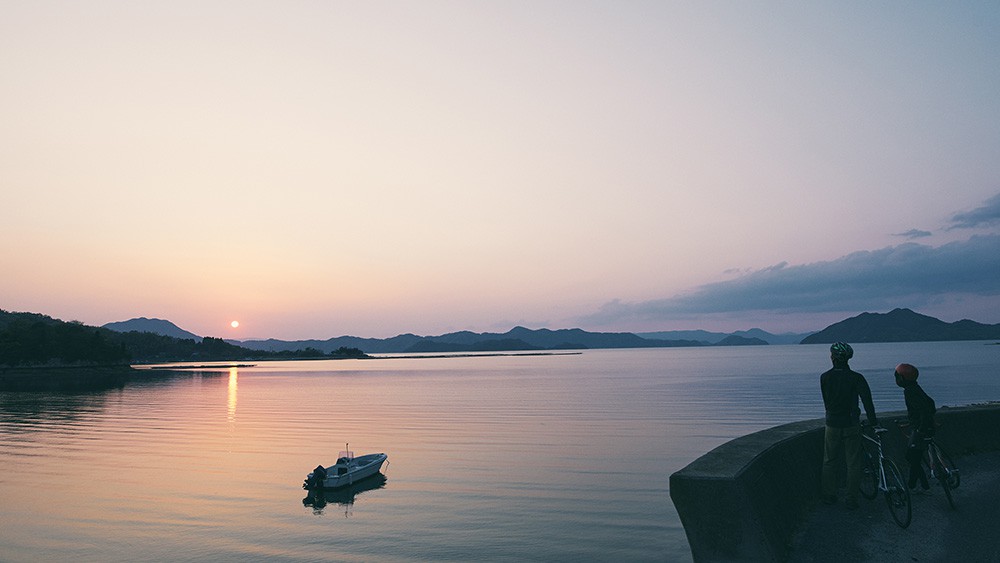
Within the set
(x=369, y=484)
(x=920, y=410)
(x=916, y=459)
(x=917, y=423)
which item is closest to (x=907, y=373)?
(x=920, y=410)

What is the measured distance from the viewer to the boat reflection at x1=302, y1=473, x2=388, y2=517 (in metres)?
26.9

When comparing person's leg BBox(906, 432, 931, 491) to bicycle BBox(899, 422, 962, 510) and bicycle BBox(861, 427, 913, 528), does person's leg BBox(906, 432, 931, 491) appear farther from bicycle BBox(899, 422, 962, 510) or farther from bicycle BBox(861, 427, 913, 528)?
bicycle BBox(861, 427, 913, 528)

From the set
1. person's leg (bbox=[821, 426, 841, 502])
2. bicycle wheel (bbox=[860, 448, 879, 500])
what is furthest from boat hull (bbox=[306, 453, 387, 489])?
bicycle wheel (bbox=[860, 448, 879, 500])

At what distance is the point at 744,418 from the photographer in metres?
53.5

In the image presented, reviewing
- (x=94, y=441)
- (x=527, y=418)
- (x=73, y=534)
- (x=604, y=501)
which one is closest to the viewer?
(x=73, y=534)

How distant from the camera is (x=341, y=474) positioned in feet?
98.8

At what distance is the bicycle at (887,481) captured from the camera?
37.6 ft

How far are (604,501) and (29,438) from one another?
44.1m

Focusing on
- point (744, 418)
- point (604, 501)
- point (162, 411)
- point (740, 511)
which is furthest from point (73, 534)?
point (162, 411)

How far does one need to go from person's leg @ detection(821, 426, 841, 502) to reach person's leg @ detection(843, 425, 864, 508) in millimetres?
160

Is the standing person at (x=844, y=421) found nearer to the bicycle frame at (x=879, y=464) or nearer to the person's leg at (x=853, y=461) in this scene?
the person's leg at (x=853, y=461)

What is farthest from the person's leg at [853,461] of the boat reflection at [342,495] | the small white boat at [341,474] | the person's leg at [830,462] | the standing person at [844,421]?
the small white boat at [341,474]

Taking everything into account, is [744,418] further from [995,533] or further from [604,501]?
[995,533]

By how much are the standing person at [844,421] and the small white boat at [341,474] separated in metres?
22.2
